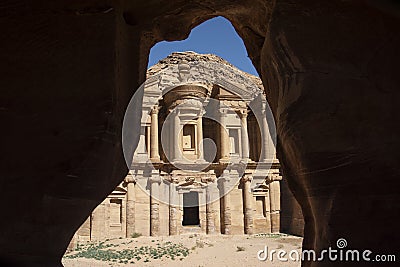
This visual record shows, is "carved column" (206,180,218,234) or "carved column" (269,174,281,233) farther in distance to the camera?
"carved column" (269,174,281,233)

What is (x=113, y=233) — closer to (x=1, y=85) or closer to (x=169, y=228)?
(x=169, y=228)

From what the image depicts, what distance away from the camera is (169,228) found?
69.4 ft

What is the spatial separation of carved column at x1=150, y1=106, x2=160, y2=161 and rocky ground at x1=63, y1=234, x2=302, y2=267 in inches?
183

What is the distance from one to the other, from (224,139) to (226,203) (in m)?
3.84

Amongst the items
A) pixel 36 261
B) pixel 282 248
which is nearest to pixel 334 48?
pixel 36 261

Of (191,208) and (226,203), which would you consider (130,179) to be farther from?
(226,203)

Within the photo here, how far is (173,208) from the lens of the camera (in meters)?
21.4

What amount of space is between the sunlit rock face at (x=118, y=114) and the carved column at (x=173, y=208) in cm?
1721

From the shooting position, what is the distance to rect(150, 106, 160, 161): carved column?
72.0 ft

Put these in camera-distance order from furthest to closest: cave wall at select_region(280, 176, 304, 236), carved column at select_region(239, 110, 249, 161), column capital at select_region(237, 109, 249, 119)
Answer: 1. column capital at select_region(237, 109, 249, 119)
2. carved column at select_region(239, 110, 249, 161)
3. cave wall at select_region(280, 176, 304, 236)

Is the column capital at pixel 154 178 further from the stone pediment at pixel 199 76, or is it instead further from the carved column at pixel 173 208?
the stone pediment at pixel 199 76

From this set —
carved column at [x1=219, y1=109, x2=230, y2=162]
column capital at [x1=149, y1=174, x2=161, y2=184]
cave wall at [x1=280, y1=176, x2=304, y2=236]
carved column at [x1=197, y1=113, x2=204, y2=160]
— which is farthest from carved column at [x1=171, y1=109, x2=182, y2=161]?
cave wall at [x1=280, y1=176, x2=304, y2=236]

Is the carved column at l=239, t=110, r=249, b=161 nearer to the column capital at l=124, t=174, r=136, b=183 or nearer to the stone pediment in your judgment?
the stone pediment

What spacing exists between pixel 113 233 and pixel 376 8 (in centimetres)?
1883
